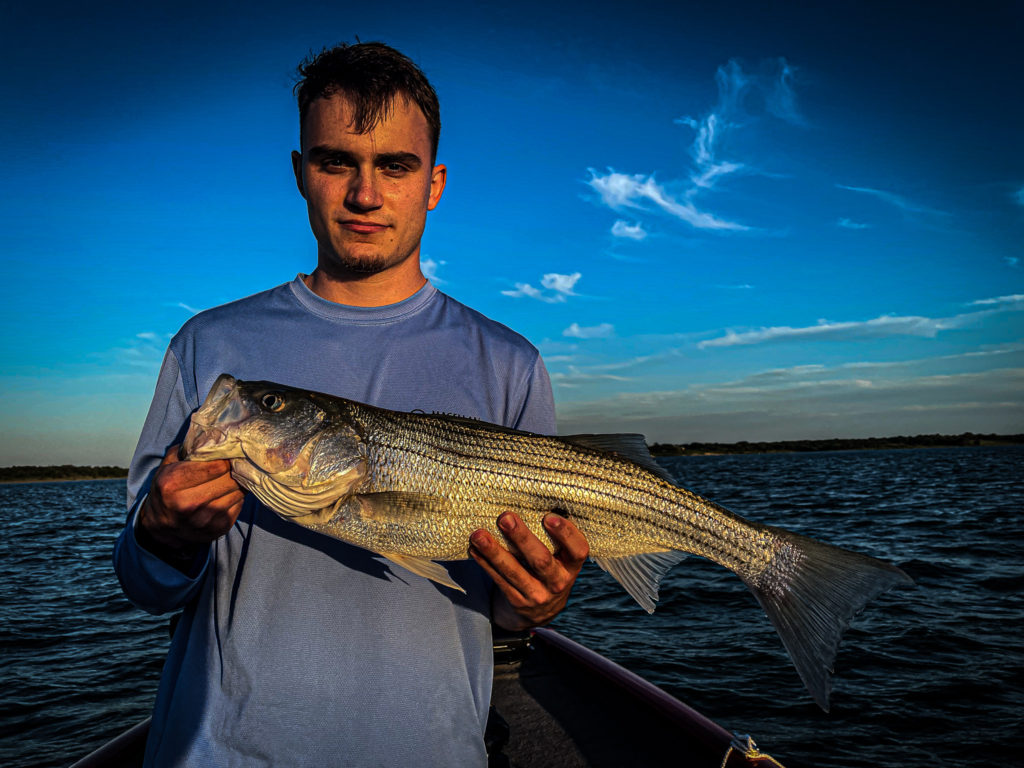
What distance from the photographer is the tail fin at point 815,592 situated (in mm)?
3150

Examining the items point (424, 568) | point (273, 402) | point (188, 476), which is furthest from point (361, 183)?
point (424, 568)

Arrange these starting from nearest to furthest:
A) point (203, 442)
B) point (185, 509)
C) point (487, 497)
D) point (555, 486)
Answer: point (185, 509), point (203, 442), point (487, 497), point (555, 486)

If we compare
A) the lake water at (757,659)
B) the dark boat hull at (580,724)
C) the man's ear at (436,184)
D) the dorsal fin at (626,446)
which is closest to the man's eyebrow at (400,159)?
the man's ear at (436,184)

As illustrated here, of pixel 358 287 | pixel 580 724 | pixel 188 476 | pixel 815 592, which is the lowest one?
pixel 580 724

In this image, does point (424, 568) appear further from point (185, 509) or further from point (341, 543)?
point (185, 509)

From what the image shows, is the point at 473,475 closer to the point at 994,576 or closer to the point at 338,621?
the point at 338,621

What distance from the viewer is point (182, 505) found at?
2430 millimetres

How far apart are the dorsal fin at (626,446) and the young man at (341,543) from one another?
265 millimetres

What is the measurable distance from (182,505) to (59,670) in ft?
52.2

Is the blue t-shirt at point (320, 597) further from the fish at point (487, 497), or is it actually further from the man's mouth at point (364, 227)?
the man's mouth at point (364, 227)

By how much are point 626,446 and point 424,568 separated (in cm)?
142

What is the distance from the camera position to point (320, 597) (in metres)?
2.72

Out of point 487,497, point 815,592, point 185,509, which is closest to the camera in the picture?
point 185,509

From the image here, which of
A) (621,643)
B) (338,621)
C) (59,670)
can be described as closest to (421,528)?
(338,621)
